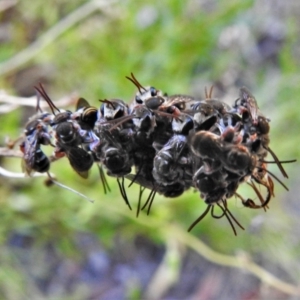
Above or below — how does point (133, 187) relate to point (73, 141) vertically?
below

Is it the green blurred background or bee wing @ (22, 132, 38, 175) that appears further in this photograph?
the green blurred background

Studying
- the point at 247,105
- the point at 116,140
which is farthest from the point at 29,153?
the point at 247,105

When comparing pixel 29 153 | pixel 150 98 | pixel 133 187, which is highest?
pixel 150 98

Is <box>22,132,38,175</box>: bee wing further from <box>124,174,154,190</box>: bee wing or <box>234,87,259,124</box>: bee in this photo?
<box>234,87,259,124</box>: bee

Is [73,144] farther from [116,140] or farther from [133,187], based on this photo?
[133,187]

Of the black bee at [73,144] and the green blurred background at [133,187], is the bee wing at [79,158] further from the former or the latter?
the green blurred background at [133,187]

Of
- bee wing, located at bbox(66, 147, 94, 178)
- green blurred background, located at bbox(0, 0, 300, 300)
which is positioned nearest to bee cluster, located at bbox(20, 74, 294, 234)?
bee wing, located at bbox(66, 147, 94, 178)

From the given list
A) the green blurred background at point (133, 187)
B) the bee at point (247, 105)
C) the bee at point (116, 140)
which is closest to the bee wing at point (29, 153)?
the bee at point (116, 140)
